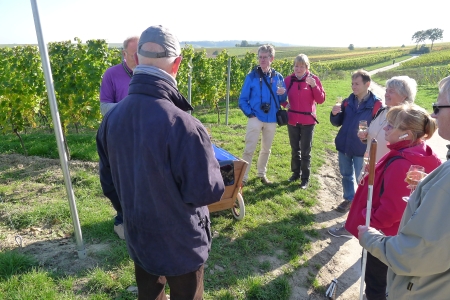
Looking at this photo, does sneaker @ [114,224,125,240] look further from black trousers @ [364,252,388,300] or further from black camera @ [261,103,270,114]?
black camera @ [261,103,270,114]

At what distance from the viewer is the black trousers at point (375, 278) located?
267 cm

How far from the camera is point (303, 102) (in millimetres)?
5305

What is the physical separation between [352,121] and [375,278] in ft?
7.78

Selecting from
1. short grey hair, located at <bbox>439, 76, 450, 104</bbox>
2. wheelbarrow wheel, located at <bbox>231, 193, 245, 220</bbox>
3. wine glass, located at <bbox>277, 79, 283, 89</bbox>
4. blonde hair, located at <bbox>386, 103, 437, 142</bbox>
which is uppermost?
short grey hair, located at <bbox>439, 76, 450, 104</bbox>

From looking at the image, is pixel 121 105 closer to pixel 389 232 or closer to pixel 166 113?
pixel 166 113

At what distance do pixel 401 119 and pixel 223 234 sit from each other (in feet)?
8.31

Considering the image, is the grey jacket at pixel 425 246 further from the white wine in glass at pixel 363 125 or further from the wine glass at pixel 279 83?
the wine glass at pixel 279 83

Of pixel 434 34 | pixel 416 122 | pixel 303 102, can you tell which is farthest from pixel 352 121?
pixel 434 34

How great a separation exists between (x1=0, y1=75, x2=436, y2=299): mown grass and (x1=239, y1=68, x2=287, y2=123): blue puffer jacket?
1254mm

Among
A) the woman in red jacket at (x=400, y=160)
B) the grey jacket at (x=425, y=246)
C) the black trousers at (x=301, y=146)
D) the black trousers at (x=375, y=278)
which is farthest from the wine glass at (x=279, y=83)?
the grey jacket at (x=425, y=246)

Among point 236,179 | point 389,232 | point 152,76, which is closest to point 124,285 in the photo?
point 236,179

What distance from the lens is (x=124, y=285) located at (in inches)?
122

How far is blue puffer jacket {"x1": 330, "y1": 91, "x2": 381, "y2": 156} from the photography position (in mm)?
4359

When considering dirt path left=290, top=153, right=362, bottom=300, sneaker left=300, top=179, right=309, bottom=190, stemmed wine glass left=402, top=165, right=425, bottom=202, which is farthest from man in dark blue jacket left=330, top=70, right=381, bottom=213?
stemmed wine glass left=402, top=165, right=425, bottom=202
